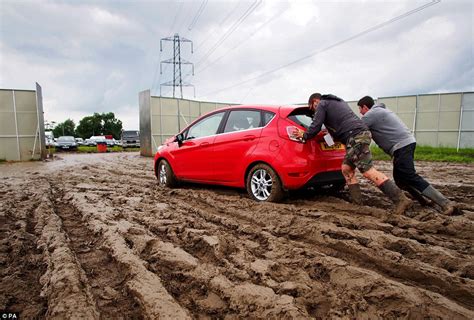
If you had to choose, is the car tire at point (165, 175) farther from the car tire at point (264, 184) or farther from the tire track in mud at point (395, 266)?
the tire track in mud at point (395, 266)

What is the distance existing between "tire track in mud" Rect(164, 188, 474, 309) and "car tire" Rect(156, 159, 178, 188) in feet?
13.2

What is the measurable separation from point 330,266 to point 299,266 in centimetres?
25

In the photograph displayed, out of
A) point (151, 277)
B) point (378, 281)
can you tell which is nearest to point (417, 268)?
point (378, 281)

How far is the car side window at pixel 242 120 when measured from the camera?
216 inches

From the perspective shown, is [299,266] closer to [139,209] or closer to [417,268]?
[417,268]

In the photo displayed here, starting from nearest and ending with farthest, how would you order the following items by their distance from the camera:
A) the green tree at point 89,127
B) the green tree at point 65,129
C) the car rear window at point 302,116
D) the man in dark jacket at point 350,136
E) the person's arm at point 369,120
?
the man in dark jacket at point 350,136, the person's arm at point 369,120, the car rear window at point 302,116, the green tree at point 89,127, the green tree at point 65,129

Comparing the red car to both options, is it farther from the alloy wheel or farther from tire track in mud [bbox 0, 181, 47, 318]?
tire track in mud [bbox 0, 181, 47, 318]

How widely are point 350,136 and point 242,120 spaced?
6.16 ft

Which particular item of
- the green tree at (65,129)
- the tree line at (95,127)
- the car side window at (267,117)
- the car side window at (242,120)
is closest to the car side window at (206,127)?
the car side window at (242,120)

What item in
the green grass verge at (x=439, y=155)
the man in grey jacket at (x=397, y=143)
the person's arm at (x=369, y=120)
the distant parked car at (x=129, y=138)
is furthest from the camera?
the distant parked car at (x=129, y=138)

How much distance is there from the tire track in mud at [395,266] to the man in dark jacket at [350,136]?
133 cm

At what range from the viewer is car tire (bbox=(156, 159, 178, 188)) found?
7.13m

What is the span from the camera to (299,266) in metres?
2.76

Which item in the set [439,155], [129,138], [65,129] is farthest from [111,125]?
[439,155]
